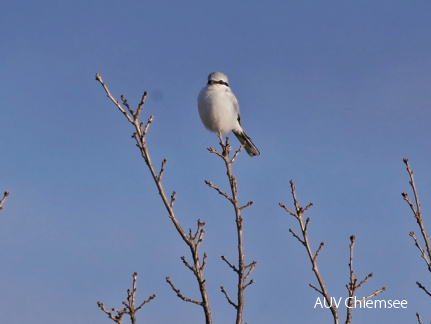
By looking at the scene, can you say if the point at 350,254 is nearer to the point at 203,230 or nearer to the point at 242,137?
the point at 203,230

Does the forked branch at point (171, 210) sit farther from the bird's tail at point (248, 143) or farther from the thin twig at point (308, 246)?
the bird's tail at point (248, 143)

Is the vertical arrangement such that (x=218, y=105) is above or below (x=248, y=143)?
below

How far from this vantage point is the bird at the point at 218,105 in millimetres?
11008

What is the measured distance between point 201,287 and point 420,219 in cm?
219

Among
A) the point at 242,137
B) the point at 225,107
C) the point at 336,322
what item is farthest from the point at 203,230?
the point at 242,137

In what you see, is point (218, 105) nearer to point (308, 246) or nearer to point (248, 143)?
point (248, 143)

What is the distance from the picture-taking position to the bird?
11008mm

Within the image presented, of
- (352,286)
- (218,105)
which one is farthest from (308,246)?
(218,105)

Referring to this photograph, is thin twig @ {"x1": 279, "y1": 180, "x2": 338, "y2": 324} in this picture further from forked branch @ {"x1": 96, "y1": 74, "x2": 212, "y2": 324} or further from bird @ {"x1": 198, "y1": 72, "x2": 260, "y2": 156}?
bird @ {"x1": 198, "y1": 72, "x2": 260, "y2": 156}

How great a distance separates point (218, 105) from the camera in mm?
10992

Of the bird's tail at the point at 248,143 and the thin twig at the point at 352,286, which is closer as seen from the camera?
the thin twig at the point at 352,286

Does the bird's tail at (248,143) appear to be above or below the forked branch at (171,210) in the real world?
above

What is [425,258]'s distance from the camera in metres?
5.53

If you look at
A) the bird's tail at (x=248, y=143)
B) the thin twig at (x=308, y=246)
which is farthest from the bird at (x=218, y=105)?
the thin twig at (x=308, y=246)
